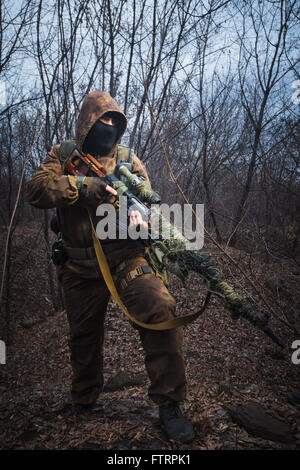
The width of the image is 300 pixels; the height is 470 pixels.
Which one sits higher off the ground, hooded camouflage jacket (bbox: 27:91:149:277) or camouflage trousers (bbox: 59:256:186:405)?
hooded camouflage jacket (bbox: 27:91:149:277)

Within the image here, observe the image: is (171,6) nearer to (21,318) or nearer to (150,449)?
(150,449)

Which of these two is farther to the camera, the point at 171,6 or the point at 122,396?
the point at 171,6

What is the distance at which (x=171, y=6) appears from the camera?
435 centimetres

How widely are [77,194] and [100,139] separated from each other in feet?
2.21

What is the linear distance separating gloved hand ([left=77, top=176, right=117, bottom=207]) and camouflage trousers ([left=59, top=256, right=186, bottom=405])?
56cm

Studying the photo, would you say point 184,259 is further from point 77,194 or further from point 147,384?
point 147,384

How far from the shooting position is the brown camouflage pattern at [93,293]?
5.97 feet

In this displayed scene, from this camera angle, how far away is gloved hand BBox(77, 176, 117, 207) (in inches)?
85.0
